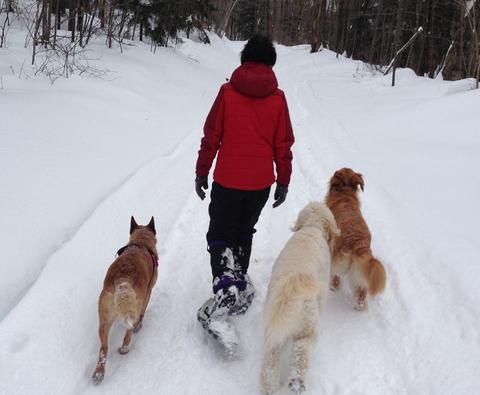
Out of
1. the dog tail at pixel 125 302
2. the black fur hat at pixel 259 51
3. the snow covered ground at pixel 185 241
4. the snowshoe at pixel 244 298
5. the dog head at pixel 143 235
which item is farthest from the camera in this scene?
the dog head at pixel 143 235

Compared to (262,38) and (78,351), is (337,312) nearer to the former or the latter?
(78,351)

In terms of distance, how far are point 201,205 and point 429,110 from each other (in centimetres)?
774

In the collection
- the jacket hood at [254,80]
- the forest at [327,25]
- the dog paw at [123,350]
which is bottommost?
the dog paw at [123,350]

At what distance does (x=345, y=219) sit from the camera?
13.4 feet

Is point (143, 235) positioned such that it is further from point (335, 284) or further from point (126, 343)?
point (335, 284)

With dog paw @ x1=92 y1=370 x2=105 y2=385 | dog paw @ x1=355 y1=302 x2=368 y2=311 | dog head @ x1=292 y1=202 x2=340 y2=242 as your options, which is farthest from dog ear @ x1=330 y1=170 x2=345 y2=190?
dog paw @ x1=92 y1=370 x2=105 y2=385

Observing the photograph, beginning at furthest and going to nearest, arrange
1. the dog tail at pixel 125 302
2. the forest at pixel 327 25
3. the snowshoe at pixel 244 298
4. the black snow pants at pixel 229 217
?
1. the forest at pixel 327 25
2. the snowshoe at pixel 244 298
3. the black snow pants at pixel 229 217
4. the dog tail at pixel 125 302

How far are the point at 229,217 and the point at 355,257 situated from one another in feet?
4.05

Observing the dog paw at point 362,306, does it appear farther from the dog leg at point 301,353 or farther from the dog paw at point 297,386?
the dog paw at point 297,386

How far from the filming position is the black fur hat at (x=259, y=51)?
3160 mm

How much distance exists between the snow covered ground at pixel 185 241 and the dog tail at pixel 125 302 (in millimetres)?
450

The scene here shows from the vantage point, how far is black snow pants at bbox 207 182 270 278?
11.4ft

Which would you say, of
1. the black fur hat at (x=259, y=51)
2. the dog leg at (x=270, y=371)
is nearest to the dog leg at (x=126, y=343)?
the dog leg at (x=270, y=371)

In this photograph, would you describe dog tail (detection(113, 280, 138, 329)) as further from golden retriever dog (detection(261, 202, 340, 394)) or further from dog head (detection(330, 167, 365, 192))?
dog head (detection(330, 167, 365, 192))
